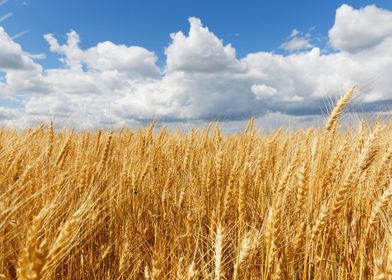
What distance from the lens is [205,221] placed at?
2.48 meters

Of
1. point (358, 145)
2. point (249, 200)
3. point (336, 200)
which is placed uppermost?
point (358, 145)

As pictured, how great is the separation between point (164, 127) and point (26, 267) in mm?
3472

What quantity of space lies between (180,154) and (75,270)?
2.42 metres

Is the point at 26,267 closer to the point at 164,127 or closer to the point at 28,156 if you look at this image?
the point at 28,156

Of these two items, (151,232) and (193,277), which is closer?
(193,277)

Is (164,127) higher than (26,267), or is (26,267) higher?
(164,127)

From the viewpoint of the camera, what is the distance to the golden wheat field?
1.25 meters

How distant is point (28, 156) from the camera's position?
2863mm

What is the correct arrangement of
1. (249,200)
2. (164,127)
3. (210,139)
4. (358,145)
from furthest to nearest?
(210,139), (164,127), (249,200), (358,145)

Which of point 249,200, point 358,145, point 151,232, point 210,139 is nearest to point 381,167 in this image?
point 358,145

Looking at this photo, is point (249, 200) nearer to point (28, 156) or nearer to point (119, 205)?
point (119, 205)

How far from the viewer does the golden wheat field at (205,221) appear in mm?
1254

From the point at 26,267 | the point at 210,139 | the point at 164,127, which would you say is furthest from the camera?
the point at 210,139

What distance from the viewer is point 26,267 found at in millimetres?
766
